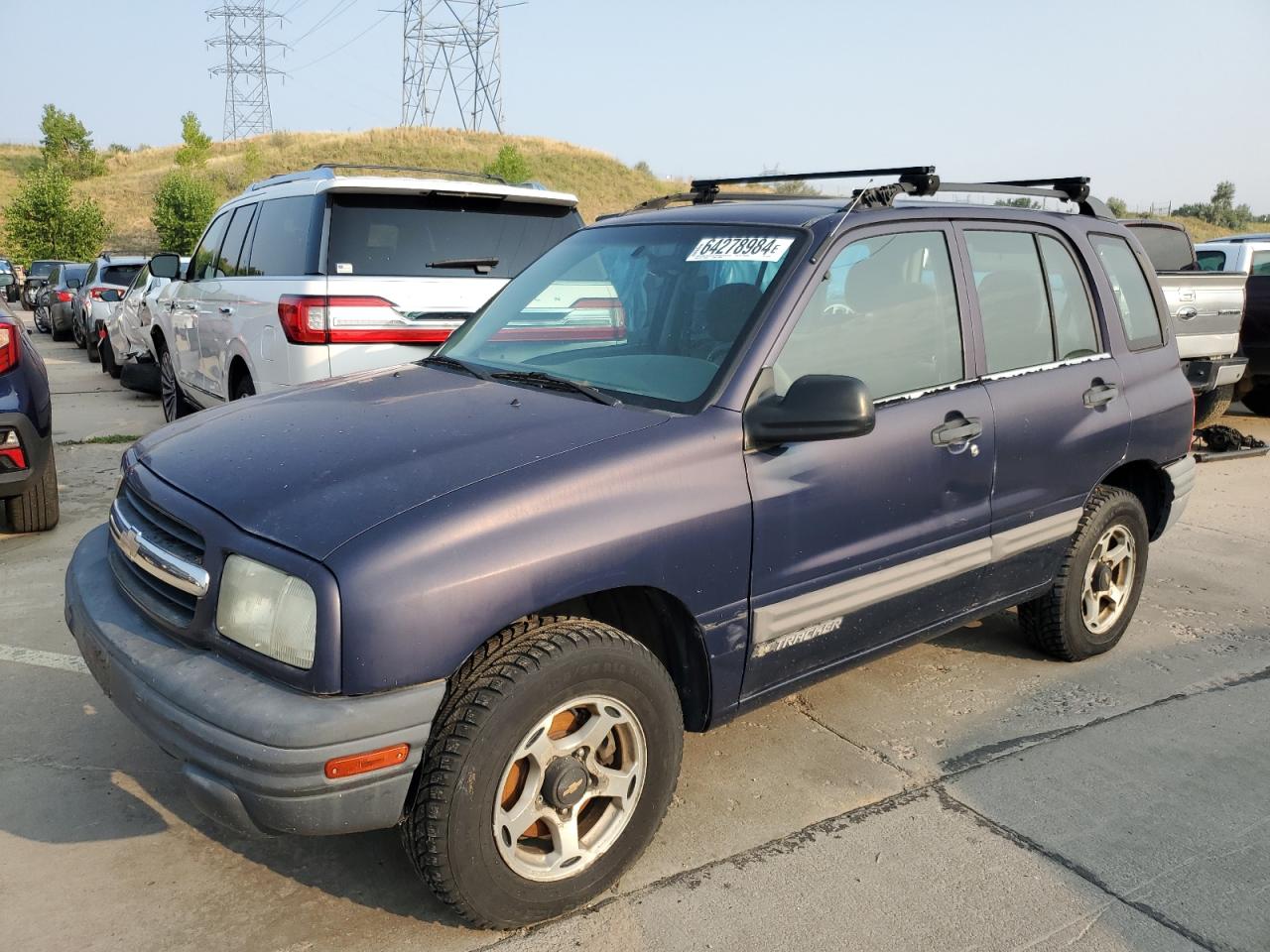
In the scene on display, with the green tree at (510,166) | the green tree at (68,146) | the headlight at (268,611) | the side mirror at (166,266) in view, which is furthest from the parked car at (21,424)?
the green tree at (68,146)

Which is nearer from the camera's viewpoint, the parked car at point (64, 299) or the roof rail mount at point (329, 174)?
the roof rail mount at point (329, 174)

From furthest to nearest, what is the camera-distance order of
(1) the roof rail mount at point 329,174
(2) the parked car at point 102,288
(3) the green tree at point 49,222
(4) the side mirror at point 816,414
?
(3) the green tree at point 49,222, (2) the parked car at point 102,288, (1) the roof rail mount at point 329,174, (4) the side mirror at point 816,414

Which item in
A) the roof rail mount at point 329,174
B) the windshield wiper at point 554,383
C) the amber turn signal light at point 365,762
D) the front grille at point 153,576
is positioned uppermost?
the roof rail mount at point 329,174

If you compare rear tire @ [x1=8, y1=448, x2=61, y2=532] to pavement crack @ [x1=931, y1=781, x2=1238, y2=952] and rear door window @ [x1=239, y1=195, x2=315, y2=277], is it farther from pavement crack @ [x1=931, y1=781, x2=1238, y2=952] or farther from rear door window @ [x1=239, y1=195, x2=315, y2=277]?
pavement crack @ [x1=931, y1=781, x2=1238, y2=952]

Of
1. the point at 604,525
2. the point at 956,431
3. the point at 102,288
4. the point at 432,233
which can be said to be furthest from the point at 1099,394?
the point at 102,288

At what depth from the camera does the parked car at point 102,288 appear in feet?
47.8

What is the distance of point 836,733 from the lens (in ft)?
12.1

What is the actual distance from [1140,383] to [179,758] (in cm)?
383

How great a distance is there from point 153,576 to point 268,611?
1.96 ft

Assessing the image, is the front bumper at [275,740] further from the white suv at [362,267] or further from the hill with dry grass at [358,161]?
the hill with dry grass at [358,161]

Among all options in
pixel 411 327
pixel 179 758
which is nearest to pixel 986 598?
pixel 179 758

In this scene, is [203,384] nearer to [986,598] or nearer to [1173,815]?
[986,598]

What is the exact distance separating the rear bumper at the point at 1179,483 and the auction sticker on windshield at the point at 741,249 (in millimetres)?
2348

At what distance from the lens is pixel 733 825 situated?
308cm
